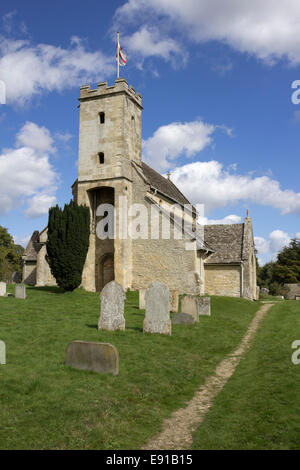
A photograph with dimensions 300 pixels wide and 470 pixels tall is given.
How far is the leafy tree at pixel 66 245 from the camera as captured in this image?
2384 centimetres

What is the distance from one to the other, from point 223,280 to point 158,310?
18.3 m

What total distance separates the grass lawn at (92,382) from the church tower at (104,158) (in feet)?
43.7

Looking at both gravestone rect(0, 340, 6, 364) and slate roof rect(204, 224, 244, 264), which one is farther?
slate roof rect(204, 224, 244, 264)

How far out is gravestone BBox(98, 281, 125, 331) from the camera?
12.5 m

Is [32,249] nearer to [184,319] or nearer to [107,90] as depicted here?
[107,90]

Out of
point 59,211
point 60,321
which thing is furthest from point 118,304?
point 59,211

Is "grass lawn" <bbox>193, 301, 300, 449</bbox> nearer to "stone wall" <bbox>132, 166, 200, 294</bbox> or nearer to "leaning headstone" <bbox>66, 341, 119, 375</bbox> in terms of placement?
"leaning headstone" <bbox>66, 341, 119, 375</bbox>

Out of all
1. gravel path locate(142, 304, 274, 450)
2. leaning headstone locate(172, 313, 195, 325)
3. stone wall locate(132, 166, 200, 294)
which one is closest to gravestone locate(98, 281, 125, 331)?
leaning headstone locate(172, 313, 195, 325)

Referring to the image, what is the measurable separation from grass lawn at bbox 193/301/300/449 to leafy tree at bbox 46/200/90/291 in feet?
49.0

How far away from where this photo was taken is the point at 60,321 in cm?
1384

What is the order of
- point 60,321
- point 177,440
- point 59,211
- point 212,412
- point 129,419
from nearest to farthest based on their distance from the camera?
1. point 177,440
2. point 129,419
3. point 212,412
4. point 60,321
5. point 59,211

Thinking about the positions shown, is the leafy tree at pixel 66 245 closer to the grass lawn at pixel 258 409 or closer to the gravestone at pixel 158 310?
the gravestone at pixel 158 310

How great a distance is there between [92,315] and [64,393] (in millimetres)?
9164

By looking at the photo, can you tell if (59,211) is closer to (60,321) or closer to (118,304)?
(60,321)
